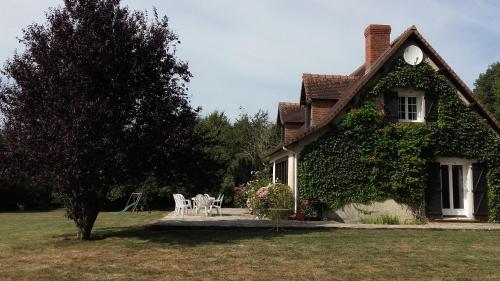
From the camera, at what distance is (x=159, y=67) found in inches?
473

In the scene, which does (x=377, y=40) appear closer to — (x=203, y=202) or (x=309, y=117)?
(x=309, y=117)

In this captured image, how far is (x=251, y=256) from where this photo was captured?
933 cm

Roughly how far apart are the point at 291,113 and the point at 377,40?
209 inches

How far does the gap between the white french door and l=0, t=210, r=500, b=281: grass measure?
4.50 metres

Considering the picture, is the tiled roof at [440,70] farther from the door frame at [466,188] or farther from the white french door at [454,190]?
the white french door at [454,190]

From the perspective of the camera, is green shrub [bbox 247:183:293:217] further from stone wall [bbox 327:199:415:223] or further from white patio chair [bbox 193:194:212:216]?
white patio chair [bbox 193:194:212:216]

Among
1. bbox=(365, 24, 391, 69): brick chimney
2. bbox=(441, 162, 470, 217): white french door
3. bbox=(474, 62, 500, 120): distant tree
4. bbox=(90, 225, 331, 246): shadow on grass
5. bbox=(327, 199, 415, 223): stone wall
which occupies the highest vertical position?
bbox=(474, 62, 500, 120): distant tree

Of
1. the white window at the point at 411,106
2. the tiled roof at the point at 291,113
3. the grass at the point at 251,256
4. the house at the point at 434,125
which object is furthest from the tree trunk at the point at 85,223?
the tiled roof at the point at 291,113

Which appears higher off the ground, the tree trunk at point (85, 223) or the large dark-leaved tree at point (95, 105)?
the large dark-leaved tree at point (95, 105)

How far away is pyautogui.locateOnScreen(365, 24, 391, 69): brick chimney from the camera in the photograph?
20250mm

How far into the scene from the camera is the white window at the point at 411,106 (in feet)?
58.9

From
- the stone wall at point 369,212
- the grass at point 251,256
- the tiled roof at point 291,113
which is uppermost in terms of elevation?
the tiled roof at point 291,113

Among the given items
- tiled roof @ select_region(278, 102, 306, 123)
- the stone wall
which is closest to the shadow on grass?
the stone wall

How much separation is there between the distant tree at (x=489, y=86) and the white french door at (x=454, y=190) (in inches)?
1296
